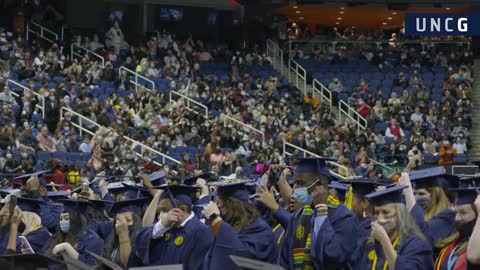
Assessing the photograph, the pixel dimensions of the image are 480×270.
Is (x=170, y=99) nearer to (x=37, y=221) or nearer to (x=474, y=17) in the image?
(x=474, y=17)

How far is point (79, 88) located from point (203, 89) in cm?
435

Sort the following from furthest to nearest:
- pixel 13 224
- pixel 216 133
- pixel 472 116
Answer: pixel 472 116, pixel 216 133, pixel 13 224

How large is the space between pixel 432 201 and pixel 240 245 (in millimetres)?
1417

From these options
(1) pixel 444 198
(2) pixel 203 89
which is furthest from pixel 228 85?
(1) pixel 444 198

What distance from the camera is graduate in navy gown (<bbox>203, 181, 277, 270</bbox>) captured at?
9.73 meters

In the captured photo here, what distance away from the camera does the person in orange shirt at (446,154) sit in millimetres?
29314

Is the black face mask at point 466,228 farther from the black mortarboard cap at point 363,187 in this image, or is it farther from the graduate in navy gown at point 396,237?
the black mortarboard cap at point 363,187

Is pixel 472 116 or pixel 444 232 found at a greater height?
pixel 444 232

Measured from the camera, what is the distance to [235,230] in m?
9.94

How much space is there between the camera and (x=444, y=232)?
9.29 meters

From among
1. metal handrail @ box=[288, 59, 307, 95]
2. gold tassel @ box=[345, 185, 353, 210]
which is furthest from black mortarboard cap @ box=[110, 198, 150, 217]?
metal handrail @ box=[288, 59, 307, 95]

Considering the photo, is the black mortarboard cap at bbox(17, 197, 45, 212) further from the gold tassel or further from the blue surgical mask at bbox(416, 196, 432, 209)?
the blue surgical mask at bbox(416, 196, 432, 209)

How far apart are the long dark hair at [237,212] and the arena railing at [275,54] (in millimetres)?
26998

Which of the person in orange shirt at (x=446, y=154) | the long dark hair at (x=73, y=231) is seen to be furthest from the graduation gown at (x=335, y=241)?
the person in orange shirt at (x=446, y=154)
